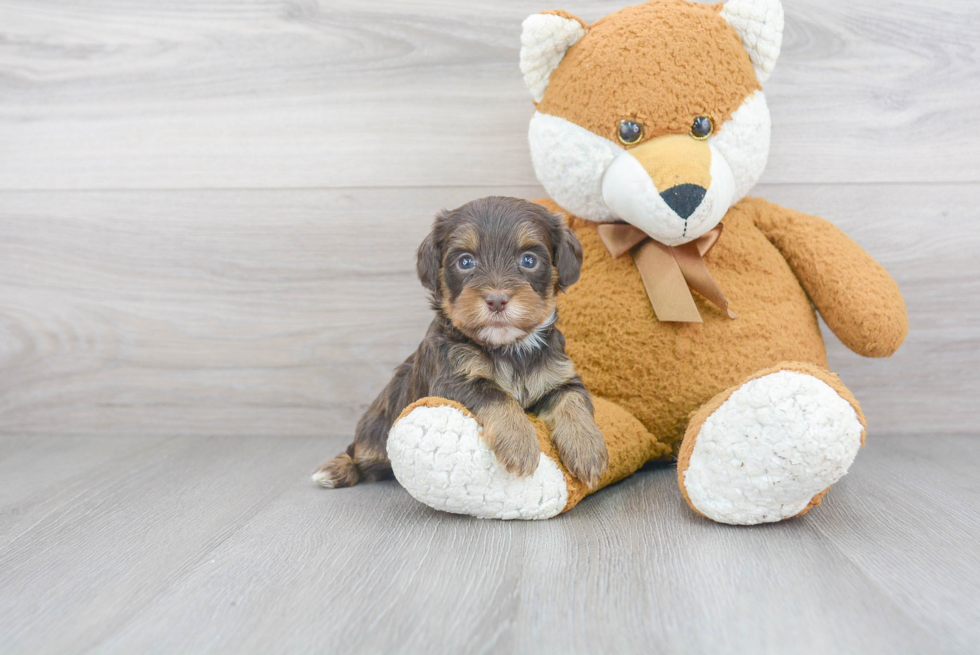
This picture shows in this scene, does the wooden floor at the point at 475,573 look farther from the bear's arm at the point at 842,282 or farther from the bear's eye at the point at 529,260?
the bear's eye at the point at 529,260

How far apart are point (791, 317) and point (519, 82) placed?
1.09m

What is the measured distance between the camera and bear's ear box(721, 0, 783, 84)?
1698 mm

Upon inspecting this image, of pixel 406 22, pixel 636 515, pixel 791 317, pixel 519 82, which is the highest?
pixel 406 22

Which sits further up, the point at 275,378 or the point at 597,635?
the point at 597,635

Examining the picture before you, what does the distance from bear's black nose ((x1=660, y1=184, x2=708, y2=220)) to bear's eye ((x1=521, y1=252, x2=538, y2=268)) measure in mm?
323

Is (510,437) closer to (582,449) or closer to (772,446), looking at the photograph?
(582,449)

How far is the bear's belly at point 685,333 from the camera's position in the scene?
174cm

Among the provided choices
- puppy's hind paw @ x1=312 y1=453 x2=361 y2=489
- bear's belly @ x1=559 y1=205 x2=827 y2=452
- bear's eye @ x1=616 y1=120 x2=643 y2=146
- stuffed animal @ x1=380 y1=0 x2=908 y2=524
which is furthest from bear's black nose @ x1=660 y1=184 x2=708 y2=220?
puppy's hind paw @ x1=312 y1=453 x2=361 y2=489

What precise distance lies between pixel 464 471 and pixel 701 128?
95 centimetres

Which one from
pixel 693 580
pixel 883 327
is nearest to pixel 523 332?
pixel 693 580

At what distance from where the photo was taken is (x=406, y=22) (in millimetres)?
2262

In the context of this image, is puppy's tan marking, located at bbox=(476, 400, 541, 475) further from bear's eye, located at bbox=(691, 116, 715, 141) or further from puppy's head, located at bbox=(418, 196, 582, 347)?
bear's eye, located at bbox=(691, 116, 715, 141)

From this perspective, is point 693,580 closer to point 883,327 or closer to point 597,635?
point 597,635

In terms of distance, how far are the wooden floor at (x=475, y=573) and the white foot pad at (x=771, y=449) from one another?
0.07 metres
